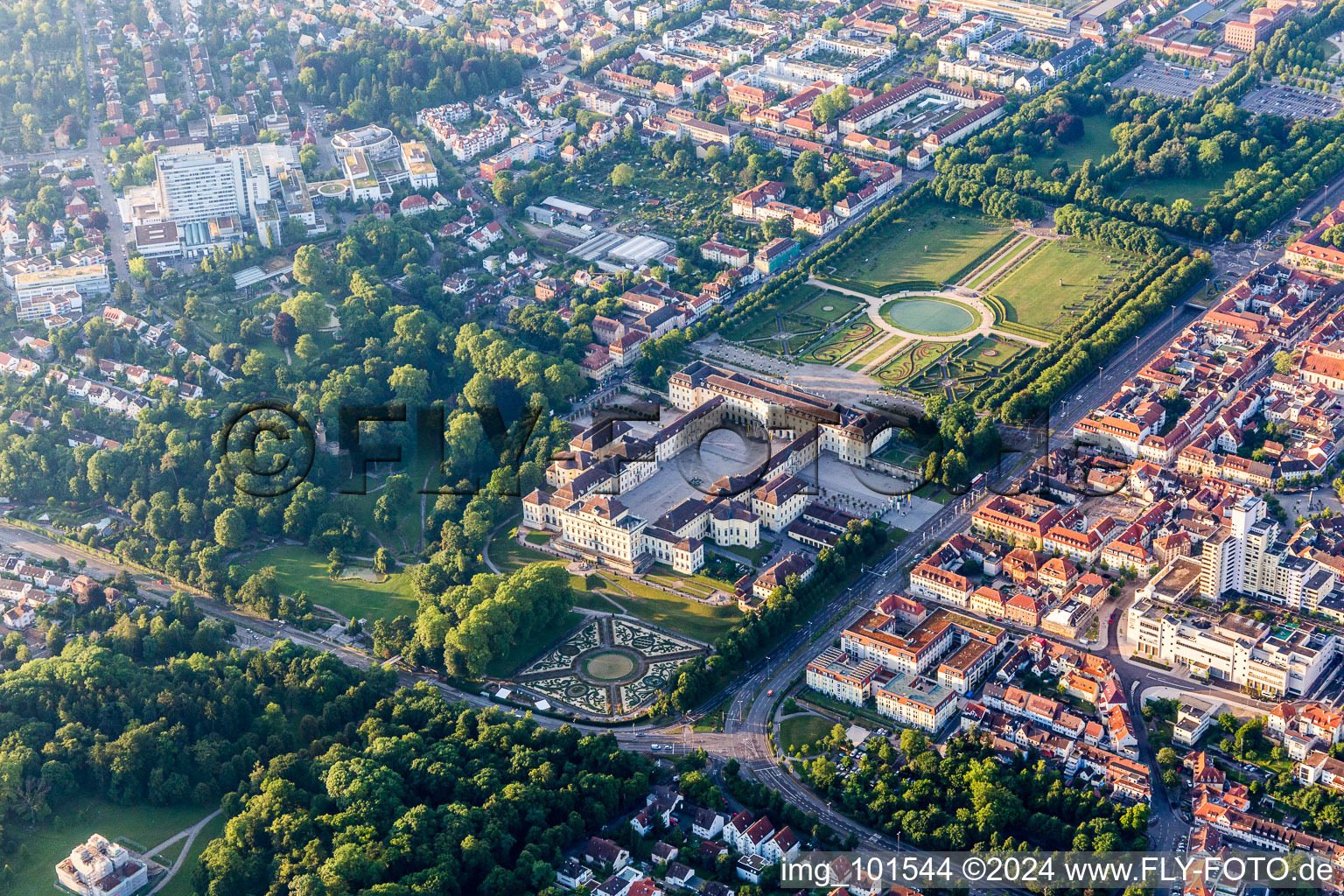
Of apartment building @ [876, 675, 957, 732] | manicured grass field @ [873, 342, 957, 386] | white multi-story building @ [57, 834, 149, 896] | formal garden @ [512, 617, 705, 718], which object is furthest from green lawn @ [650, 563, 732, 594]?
white multi-story building @ [57, 834, 149, 896]

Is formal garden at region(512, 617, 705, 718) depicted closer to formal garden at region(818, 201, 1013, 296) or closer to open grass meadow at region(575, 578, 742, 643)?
open grass meadow at region(575, 578, 742, 643)

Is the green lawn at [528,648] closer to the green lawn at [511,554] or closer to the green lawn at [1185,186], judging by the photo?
the green lawn at [511,554]

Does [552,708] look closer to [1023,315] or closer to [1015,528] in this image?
[1015,528]

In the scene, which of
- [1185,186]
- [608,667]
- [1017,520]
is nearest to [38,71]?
[608,667]

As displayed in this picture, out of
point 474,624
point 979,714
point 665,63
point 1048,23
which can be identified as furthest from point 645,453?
point 1048,23

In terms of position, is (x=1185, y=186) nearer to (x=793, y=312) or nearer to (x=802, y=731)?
(x=793, y=312)

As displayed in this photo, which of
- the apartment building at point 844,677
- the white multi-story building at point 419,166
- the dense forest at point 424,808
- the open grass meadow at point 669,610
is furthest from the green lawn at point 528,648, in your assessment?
the white multi-story building at point 419,166

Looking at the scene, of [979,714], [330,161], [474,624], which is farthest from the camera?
[330,161]
